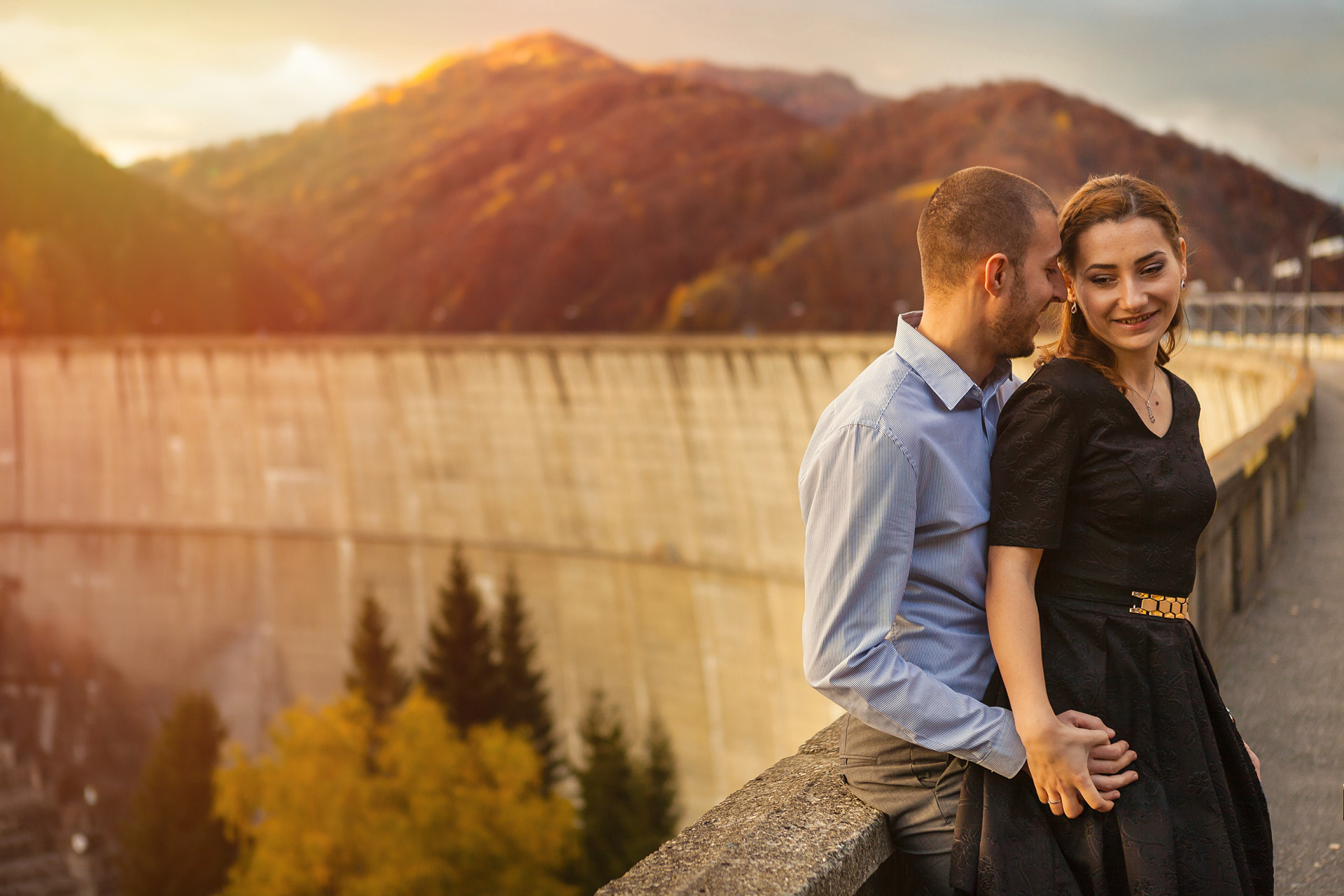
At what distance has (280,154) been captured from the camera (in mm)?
111250

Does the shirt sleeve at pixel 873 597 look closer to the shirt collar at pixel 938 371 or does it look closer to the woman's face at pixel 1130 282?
the shirt collar at pixel 938 371

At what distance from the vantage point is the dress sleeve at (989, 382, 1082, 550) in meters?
2.15

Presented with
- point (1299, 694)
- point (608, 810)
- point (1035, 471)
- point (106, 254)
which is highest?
point (106, 254)

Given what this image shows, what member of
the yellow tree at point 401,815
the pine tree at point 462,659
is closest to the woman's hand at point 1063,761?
the yellow tree at point 401,815

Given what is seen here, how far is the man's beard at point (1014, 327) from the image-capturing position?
2234 millimetres

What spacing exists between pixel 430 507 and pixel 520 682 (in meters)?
6.42

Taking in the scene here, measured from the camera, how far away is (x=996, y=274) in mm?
2211

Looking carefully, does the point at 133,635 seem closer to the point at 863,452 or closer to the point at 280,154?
the point at 863,452

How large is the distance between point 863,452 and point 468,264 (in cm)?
7834

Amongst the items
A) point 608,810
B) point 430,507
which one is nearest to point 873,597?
point 608,810

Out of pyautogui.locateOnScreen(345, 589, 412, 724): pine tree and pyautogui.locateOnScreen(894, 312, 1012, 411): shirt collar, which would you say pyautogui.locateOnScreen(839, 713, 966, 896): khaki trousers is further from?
pyautogui.locateOnScreen(345, 589, 412, 724): pine tree

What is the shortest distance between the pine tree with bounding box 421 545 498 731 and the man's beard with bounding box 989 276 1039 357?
33.3 metres

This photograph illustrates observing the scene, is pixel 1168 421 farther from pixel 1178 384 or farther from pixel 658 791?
pixel 658 791

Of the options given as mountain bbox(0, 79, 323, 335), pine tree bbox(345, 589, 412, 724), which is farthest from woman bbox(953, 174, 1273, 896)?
mountain bbox(0, 79, 323, 335)
